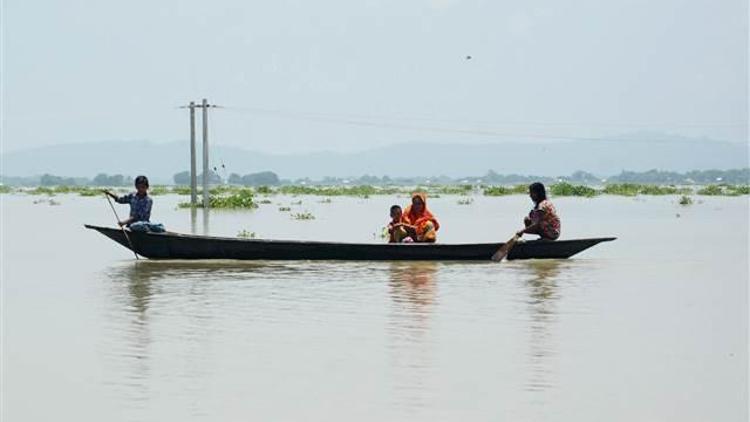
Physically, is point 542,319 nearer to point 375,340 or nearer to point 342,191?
point 375,340

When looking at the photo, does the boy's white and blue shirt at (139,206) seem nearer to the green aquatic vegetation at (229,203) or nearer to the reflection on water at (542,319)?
the reflection on water at (542,319)

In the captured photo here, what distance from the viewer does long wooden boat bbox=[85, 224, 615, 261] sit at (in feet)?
57.3

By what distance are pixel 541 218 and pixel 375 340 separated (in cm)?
792

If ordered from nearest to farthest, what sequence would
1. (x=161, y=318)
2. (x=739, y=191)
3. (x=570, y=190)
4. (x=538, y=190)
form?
(x=161, y=318), (x=538, y=190), (x=570, y=190), (x=739, y=191)

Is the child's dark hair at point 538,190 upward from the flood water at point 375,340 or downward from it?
upward

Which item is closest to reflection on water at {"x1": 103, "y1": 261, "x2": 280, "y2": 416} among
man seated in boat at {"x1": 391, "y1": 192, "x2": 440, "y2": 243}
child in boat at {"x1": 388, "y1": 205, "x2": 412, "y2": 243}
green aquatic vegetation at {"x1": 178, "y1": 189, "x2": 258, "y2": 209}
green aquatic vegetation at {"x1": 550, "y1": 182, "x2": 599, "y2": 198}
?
child in boat at {"x1": 388, "y1": 205, "x2": 412, "y2": 243}

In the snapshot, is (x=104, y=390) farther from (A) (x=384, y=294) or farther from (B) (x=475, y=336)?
(A) (x=384, y=294)

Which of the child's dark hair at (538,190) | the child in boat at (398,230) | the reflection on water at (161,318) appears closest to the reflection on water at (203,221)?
the reflection on water at (161,318)

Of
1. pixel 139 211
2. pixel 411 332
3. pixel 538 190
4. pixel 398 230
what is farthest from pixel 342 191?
pixel 411 332

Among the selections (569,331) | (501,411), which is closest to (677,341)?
(569,331)

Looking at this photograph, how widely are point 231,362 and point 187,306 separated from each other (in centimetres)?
357

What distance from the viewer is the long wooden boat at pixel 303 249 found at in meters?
17.5

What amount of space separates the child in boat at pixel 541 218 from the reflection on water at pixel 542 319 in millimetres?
476

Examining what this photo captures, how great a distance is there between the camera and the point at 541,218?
1766 centimetres
